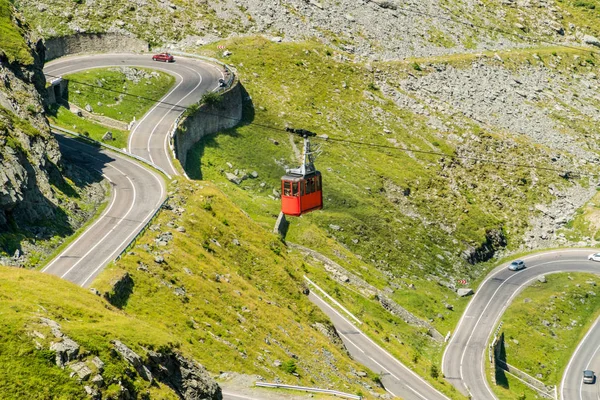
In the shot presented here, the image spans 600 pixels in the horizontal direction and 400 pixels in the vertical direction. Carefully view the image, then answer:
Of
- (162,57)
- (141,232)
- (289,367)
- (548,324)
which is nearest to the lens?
(289,367)

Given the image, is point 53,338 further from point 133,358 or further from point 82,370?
point 133,358

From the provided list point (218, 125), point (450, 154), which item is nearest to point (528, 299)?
point (450, 154)

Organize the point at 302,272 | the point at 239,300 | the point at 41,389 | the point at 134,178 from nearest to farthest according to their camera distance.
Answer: the point at 41,389 < the point at 239,300 < the point at 134,178 < the point at 302,272

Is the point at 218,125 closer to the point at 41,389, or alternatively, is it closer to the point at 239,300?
the point at 239,300

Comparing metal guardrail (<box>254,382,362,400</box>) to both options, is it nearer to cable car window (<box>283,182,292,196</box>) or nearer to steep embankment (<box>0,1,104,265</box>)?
steep embankment (<box>0,1,104,265</box>)

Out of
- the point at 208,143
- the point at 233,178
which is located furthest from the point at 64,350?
the point at 208,143

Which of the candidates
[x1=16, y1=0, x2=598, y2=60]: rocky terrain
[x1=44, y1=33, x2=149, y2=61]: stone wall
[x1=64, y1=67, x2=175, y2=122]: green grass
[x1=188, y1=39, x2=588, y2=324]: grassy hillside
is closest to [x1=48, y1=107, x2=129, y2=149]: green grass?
[x1=64, y1=67, x2=175, y2=122]: green grass

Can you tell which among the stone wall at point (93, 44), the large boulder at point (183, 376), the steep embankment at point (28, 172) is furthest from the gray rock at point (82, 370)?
the stone wall at point (93, 44)
